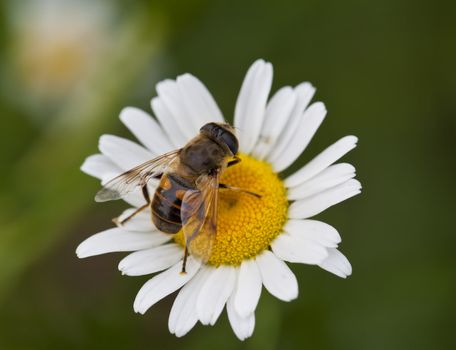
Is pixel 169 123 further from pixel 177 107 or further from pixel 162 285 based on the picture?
pixel 162 285

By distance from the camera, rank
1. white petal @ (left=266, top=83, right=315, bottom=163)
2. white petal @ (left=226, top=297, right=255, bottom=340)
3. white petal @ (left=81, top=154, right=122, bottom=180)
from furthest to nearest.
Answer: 1. white petal @ (left=81, top=154, right=122, bottom=180)
2. white petal @ (left=266, top=83, right=315, bottom=163)
3. white petal @ (left=226, top=297, right=255, bottom=340)

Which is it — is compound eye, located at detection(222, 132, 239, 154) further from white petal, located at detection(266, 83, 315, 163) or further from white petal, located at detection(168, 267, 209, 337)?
white petal, located at detection(168, 267, 209, 337)

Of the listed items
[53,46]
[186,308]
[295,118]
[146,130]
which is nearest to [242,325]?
[186,308]

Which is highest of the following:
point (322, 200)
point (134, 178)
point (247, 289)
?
point (134, 178)

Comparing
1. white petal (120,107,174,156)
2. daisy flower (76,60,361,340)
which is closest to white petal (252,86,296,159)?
daisy flower (76,60,361,340)

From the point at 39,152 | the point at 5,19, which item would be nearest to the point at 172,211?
the point at 39,152
